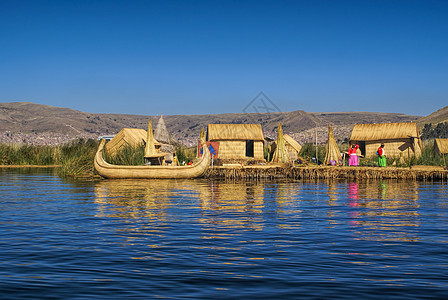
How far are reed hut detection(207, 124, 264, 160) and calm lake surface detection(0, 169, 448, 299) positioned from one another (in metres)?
20.7

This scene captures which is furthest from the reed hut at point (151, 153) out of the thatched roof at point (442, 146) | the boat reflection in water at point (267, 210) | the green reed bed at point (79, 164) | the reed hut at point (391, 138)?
the thatched roof at point (442, 146)

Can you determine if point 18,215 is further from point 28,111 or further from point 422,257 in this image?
point 28,111

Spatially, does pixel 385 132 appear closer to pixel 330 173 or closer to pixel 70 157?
pixel 330 173

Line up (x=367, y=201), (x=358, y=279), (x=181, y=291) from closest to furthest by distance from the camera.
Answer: (x=181, y=291)
(x=358, y=279)
(x=367, y=201)

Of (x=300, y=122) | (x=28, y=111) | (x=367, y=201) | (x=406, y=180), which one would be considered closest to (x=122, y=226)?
(x=367, y=201)

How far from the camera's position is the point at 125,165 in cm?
2648

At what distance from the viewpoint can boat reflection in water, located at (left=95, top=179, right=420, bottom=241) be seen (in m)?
10.3

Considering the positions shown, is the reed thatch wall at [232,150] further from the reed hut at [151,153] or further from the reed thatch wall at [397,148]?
the reed thatch wall at [397,148]

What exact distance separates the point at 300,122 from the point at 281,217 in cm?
10409

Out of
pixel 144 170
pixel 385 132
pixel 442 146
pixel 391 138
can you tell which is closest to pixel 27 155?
pixel 144 170

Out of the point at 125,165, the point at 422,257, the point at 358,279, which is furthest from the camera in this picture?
the point at 125,165

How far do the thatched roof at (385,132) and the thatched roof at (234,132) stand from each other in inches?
275

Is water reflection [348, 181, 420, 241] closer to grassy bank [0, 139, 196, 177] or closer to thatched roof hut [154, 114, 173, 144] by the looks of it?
grassy bank [0, 139, 196, 177]

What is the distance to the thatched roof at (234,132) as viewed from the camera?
3566cm
